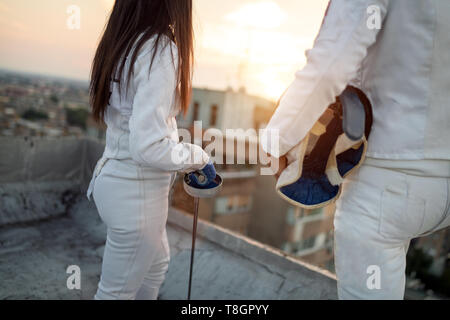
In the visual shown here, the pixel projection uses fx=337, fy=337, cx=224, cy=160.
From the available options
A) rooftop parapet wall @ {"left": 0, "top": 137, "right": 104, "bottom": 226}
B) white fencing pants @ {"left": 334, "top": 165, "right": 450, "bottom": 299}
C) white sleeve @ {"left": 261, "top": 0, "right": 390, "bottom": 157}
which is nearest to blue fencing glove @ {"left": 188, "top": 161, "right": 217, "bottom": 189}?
white sleeve @ {"left": 261, "top": 0, "right": 390, "bottom": 157}

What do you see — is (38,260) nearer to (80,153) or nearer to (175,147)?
(80,153)

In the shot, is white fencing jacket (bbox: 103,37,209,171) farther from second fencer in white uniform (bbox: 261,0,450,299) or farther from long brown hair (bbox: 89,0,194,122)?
second fencer in white uniform (bbox: 261,0,450,299)

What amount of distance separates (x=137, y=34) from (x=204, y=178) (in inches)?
21.0

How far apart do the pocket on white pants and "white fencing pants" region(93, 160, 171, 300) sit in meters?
0.72

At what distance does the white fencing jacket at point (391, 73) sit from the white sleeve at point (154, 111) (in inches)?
13.9

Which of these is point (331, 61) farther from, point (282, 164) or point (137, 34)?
point (137, 34)

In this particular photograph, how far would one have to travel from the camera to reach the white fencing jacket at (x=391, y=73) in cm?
83

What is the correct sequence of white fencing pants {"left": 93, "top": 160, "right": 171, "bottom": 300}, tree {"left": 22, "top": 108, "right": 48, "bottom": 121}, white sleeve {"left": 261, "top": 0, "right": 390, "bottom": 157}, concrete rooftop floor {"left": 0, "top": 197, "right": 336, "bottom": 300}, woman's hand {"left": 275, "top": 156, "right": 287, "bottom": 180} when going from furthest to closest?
tree {"left": 22, "top": 108, "right": 48, "bottom": 121} → concrete rooftop floor {"left": 0, "top": 197, "right": 336, "bottom": 300} → white fencing pants {"left": 93, "top": 160, "right": 171, "bottom": 300} → woman's hand {"left": 275, "top": 156, "right": 287, "bottom": 180} → white sleeve {"left": 261, "top": 0, "right": 390, "bottom": 157}

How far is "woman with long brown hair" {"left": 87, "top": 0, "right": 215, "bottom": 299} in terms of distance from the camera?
1.01 metres

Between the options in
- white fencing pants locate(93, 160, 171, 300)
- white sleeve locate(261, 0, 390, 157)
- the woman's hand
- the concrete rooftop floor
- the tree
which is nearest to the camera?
white sleeve locate(261, 0, 390, 157)

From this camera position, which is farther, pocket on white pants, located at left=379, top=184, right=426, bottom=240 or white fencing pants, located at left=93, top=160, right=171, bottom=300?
white fencing pants, located at left=93, top=160, right=171, bottom=300

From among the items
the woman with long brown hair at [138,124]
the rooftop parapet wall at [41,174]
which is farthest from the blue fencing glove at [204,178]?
the rooftop parapet wall at [41,174]

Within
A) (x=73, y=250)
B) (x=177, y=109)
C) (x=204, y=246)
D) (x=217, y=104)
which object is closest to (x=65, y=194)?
(x=73, y=250)
